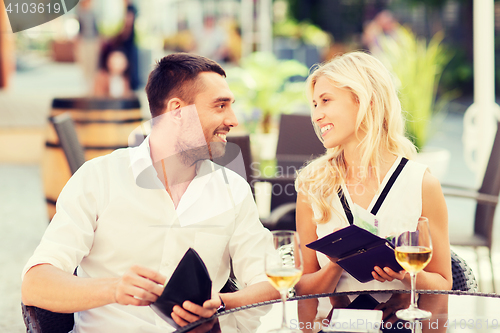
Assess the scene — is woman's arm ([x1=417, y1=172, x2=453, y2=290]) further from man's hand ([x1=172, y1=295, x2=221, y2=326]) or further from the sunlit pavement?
the sunlit pavement

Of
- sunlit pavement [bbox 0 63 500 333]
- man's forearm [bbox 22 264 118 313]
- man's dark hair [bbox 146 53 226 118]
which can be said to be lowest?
sunlit pavement [bbox 0 63 500 333]

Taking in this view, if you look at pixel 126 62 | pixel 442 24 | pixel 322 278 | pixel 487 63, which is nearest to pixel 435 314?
pixel 322 278

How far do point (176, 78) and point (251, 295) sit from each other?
61 centimetres

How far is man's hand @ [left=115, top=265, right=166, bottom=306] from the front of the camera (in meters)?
1.10

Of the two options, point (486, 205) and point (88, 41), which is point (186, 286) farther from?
point (88, 41)

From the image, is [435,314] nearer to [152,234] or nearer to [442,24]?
[152,234]

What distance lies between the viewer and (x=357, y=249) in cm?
124

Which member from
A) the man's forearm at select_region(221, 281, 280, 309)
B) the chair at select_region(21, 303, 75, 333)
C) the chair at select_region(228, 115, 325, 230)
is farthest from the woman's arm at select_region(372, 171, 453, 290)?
the chair at select_region(228, 115, 325, 230)

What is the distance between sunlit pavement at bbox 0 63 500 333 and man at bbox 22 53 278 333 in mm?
1236

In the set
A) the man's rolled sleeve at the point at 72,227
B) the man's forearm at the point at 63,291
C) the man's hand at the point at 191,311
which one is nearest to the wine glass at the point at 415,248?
the man's hand at the point at 191,311

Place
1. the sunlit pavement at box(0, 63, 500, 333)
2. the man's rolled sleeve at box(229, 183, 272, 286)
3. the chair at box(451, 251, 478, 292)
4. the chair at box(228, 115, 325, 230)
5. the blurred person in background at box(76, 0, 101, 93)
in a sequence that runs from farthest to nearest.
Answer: the blurred person in background at box(76, 0, 101, 93) < the sunlit pavement at box(0, 63, 500, 333) < the chair at box(228, 115, 325, 230) < the chair at box(451, 251, 478, 292) < the man's rolled sleeve at box(229, 183, 272, 286)

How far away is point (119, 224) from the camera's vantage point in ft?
4.60

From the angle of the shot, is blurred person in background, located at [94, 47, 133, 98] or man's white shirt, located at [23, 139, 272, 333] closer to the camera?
man's white shirt, located at [23, 139, 272, 333]

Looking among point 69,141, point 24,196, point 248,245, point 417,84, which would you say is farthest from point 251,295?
point 24,196
